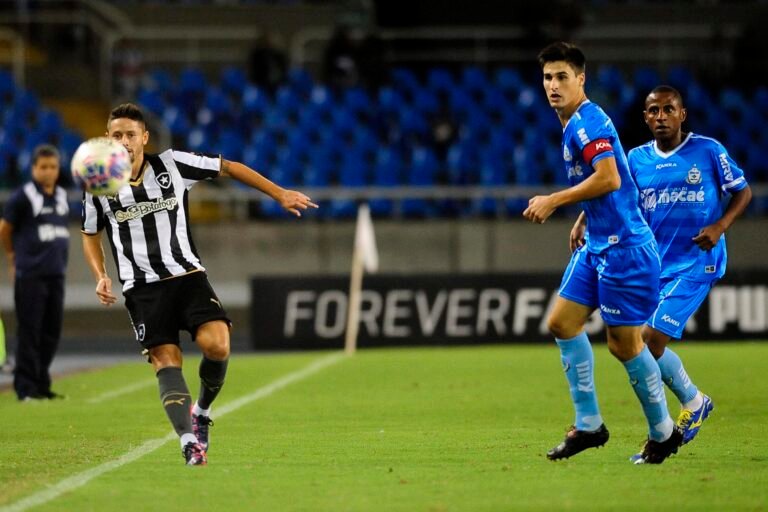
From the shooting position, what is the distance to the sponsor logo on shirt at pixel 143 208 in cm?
815

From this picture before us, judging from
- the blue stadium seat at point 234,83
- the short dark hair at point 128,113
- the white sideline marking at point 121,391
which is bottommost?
the white sideline marking at point 121,391

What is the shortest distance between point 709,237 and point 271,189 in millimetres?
2820

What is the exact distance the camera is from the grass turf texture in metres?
6.64

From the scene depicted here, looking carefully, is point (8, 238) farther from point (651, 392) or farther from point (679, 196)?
point (651, 392)

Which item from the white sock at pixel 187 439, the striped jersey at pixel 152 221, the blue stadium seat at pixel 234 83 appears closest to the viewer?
the white sock at pixel 187 439

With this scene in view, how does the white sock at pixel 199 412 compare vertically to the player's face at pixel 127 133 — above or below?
below

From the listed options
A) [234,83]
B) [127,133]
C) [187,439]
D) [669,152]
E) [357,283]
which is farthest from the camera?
[234,83]

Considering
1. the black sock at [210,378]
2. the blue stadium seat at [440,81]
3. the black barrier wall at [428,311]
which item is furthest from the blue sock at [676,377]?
the blue stadium seat at [440,81]

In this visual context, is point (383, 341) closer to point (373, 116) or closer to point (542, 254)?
point (542, 254)

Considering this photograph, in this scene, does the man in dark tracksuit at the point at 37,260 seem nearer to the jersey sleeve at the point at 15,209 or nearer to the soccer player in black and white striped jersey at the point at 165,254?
the jersey sleeve at the point at 15,209

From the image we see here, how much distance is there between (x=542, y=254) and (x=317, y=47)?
8097 millimetres

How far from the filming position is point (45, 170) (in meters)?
13.6

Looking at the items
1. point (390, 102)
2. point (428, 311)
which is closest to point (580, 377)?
point (428, 311)

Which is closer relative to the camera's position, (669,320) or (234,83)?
(669,320)
